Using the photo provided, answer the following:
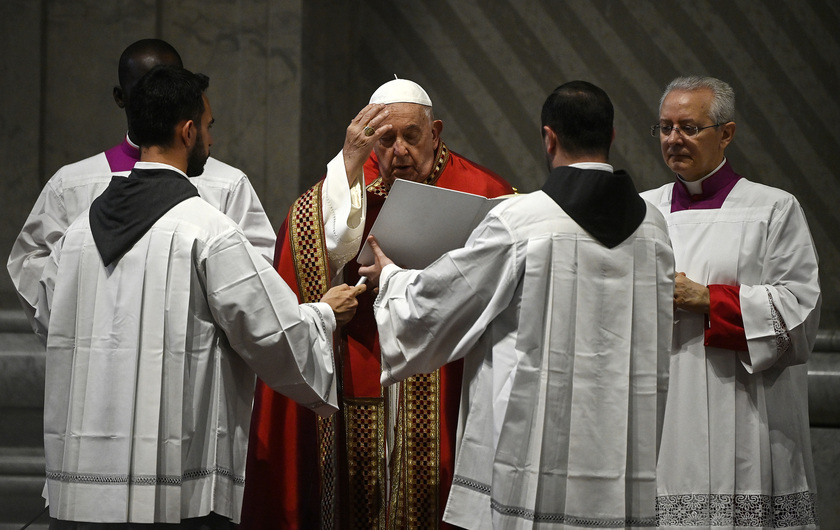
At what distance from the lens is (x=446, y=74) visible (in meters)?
6.74

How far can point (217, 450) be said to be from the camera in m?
3.29

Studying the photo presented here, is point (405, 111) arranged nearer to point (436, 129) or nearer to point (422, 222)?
point (436, 129)

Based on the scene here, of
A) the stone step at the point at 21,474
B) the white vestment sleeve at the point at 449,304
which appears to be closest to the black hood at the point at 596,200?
the white vestment sleeve at the point at 449,304

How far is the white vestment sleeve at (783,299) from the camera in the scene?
3.93 metres

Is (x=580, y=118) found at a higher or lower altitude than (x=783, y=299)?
higher

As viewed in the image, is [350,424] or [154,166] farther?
[350,424]

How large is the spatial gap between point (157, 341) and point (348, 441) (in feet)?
3.72

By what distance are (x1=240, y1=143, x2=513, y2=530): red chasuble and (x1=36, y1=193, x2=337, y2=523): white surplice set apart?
69cm

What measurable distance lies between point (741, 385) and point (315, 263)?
1.72 metres

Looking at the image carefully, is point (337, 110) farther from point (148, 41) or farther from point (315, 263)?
point (315, 263)

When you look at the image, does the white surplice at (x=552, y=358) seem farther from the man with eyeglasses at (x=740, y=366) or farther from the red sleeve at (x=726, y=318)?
the man with eyeglasses at (x=740, y=366)

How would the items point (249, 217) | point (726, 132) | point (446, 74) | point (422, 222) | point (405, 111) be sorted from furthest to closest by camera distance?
point (446, 74) → point (249, 217) → point (726, 132) → point (405, 111) → point (422, 222)

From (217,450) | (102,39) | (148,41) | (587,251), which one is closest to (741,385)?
(587,251)

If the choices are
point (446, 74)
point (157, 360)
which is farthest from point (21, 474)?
point (446, 74)
